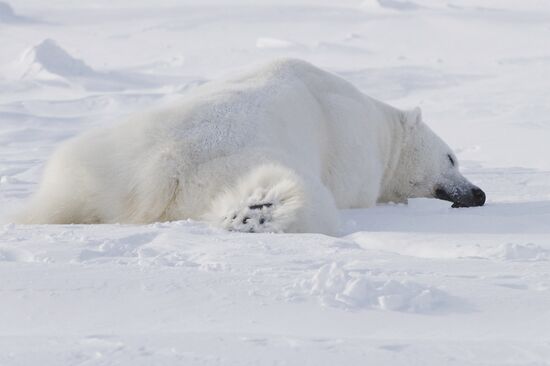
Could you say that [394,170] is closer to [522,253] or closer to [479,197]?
[479,197]

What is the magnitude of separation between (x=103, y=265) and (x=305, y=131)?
2.21 m

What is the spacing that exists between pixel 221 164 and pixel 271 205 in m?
0.38

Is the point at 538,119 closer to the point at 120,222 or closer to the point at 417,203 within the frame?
the point at 417,203

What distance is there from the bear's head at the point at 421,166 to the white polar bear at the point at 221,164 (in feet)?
2.46

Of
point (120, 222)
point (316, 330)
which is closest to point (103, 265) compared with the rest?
point (316, 330)

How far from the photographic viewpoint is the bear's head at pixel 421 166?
17.6ft

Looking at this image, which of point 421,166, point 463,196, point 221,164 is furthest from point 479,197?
point 221,164

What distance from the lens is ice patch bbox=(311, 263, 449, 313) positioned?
6.23 feet

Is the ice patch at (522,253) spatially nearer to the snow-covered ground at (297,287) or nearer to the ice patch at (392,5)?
the snow-covered ground at (297,287)

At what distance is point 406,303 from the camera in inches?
75.0

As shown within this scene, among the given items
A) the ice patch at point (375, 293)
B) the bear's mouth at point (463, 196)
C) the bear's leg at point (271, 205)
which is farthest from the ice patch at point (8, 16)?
the ice patch at point (375, 293)

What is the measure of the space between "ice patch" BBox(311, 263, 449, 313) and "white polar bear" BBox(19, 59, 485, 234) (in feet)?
4.14

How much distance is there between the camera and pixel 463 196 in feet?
16.9

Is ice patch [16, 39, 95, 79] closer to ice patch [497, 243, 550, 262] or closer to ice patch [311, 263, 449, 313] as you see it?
ice patch [497, 243, 550, 262]
